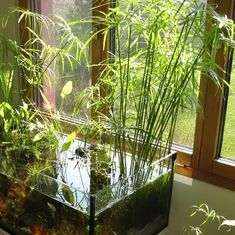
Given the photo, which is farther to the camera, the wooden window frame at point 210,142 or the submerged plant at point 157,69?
the wooden window frame at point 210,142

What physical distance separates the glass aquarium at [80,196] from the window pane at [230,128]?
23cm

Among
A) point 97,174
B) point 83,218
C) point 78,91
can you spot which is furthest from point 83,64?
point 83,218

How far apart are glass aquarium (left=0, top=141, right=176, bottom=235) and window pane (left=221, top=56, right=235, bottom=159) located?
0.23 metres

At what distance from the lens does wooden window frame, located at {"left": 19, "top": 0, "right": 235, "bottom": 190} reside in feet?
4.67

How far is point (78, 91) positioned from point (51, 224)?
0.81 metres

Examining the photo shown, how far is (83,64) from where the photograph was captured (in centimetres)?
191

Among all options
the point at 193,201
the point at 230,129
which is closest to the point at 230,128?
the point at 230,129

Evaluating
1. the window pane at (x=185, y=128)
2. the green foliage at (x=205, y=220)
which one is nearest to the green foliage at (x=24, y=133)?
the window pane at (x=185, y=128)

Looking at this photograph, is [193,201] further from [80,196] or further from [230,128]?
[80,196]

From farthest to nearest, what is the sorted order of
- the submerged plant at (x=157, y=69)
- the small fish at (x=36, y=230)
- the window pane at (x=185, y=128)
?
the window pane at (x=185, y=128) < the small fish at (x=36, y=230) < the submerged plant at (x=157, y=69)

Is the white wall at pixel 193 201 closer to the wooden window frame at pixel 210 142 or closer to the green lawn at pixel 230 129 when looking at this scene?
the wooden window frame at pixel 210 142

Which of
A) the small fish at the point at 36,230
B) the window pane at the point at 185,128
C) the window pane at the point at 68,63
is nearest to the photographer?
the small fish at the point at 36,230

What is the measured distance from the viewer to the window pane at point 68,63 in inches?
72.7

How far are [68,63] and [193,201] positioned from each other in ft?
3.25
